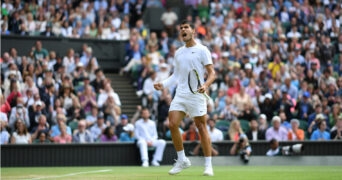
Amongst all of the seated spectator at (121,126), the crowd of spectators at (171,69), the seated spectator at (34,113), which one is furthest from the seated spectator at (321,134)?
the seated spectator at (34,113)

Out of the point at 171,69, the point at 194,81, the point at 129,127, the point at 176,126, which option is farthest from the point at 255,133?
the point at 176,126

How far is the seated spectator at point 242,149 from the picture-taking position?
20.0 meters

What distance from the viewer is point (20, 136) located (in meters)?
20.7

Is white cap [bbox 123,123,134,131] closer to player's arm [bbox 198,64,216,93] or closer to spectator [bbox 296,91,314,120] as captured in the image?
spectator [bbox 296,91,314,120]

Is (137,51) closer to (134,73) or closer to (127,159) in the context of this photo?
(134,73)

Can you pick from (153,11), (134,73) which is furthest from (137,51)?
(153,11)

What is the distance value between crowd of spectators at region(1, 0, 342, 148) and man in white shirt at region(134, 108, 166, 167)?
1.04 meters

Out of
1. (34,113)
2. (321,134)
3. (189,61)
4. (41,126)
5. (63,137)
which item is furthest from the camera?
(321,134)

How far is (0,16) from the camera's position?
26.8 metres

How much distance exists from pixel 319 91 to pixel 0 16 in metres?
10.1

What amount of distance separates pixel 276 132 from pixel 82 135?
16.4ft

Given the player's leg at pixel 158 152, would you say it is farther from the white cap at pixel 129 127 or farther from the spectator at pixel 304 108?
the spectator at pixel 304 108

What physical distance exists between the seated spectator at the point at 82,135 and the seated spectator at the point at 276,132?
458 cm

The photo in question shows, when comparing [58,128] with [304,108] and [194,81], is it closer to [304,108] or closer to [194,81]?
[304,108]
